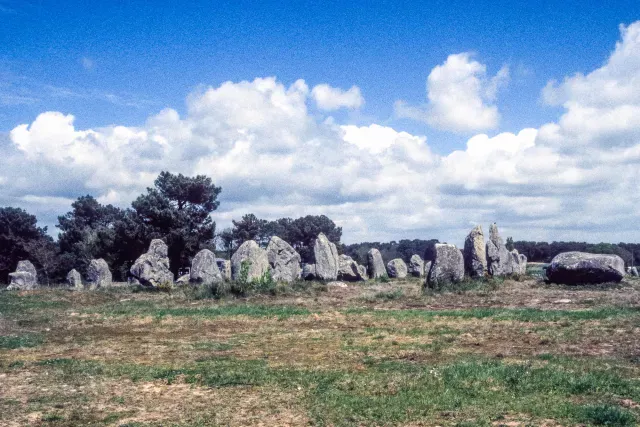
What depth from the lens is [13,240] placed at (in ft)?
205

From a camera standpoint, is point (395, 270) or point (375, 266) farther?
point (395, 270)

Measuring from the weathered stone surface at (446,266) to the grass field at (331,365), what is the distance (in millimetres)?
7844

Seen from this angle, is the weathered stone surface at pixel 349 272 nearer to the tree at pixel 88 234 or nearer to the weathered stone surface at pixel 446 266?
the weathered stone surface at pixel 446 266

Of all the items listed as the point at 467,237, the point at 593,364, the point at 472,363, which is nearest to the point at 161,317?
the point at 472,363

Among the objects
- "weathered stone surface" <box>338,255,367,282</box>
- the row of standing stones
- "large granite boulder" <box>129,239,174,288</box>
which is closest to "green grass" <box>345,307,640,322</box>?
the row of standing stones

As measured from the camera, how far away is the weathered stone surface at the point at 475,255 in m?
34.9

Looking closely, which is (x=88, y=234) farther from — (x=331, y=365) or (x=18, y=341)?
(x=331, y=365)

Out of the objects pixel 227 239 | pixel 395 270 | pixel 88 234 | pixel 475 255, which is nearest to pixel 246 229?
pixel 227 239

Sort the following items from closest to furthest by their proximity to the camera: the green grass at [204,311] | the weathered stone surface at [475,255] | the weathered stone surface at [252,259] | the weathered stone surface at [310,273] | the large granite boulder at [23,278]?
the green grass at [204,311] < the weathered stone surface at [475,255] < the weathered stone surface at [252,259] < the weathered stone surface at [310,273] < the large granite boulder at [23,278]

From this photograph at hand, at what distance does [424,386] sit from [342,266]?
3718 cm

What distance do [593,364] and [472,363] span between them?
244 centimetres

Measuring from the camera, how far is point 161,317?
2180cm

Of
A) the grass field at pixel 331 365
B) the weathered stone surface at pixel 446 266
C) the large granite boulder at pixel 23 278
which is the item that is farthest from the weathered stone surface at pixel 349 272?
the large granite boulder at pixel 23 278

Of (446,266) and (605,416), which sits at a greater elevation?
(446,266)
